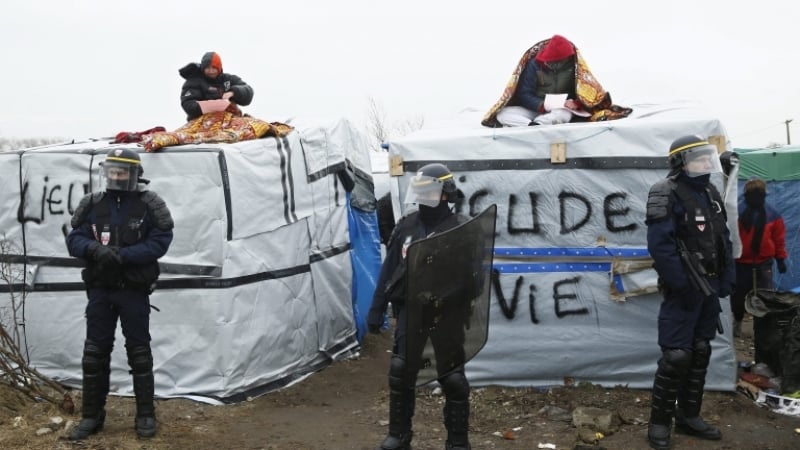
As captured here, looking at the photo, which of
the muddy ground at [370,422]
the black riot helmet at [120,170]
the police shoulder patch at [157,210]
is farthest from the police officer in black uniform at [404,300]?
the black riot helmet at [120,170]

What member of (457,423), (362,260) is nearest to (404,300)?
(457,423)

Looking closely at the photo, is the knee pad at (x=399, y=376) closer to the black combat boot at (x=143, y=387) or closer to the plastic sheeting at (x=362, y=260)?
Answer: the black combat boot at (x=143, y=387)

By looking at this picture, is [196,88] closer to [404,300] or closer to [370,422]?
[370,422]

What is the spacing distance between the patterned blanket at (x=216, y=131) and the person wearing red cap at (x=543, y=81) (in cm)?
228

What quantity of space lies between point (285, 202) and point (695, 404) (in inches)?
164

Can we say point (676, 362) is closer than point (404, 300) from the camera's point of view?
No

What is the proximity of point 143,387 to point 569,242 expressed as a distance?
11.9 feet

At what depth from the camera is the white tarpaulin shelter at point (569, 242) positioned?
269 inches

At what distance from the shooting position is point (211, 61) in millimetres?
8188

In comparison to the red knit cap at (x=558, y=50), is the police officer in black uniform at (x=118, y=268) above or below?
below

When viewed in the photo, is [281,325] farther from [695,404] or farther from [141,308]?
[695,404]

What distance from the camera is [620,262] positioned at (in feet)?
22.6

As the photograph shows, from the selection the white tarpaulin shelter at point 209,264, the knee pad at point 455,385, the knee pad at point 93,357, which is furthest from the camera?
the white tarpaulin shelter at point 209,264

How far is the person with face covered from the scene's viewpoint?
871cm
